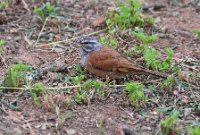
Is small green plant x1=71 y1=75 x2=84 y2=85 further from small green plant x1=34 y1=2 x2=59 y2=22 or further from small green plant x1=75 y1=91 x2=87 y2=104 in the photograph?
small green plant x1=34 y1=2 x2=59 y2=22

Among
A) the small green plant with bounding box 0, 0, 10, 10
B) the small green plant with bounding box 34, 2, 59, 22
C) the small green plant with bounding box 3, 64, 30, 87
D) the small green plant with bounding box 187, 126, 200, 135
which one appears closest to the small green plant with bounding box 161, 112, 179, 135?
the small green plant with bounding box 187, 126, 200, 135

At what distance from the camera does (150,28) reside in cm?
916

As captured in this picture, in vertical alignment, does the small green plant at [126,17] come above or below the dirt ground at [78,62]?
above

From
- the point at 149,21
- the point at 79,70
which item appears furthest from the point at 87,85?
the point at 149,21

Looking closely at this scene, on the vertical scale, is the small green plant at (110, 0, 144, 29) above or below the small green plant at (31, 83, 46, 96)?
above

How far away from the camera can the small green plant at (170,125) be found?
617 centimetres

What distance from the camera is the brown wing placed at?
7.46 metres

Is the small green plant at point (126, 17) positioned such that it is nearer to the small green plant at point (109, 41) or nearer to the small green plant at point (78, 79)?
the small green plant at point (109, 41)

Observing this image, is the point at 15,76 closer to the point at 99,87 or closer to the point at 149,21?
the point at 99,87

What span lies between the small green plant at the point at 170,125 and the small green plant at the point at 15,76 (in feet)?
6.34

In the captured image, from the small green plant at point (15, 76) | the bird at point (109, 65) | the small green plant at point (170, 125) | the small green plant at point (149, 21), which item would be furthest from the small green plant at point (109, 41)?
the small green plant at point (170, 125)

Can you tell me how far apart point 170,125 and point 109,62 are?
163 cm

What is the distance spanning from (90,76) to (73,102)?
0.97 m

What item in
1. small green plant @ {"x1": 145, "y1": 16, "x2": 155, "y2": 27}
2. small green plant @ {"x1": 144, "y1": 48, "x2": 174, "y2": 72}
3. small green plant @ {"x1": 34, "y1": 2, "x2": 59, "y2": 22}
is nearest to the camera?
small green plant @ {"x1": 144, "y1": 48, "x2": 174, "y2": 72}
